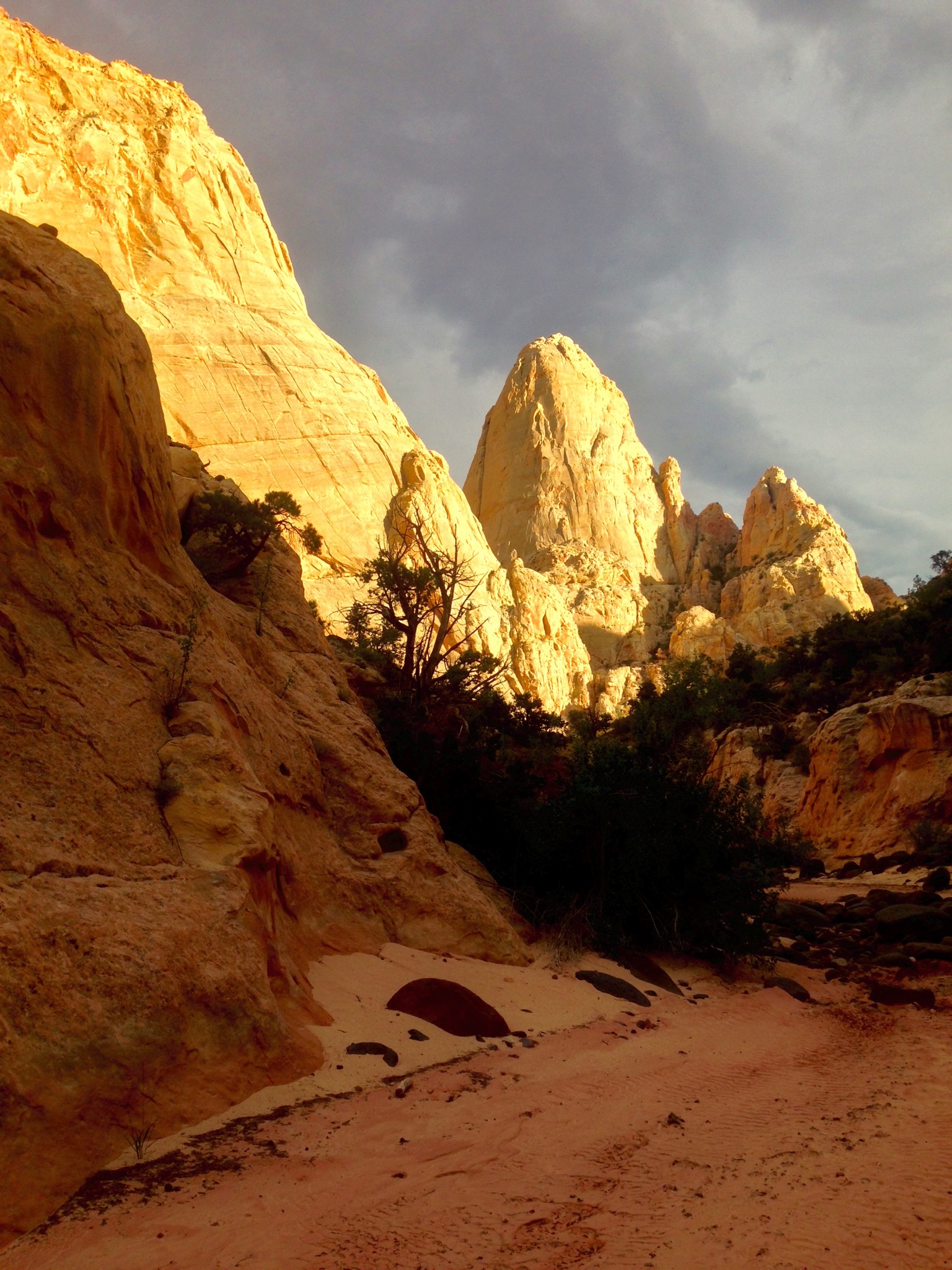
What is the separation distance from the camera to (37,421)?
6.11 m

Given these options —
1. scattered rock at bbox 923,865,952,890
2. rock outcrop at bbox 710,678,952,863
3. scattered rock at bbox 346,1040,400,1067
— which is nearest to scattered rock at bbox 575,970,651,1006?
scattered rock at bbox 346,1040,400,1067

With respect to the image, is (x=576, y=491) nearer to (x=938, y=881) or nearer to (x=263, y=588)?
(x=938, y=881)

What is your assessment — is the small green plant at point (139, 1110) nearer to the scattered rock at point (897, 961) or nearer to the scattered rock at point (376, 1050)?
the scattered rock at point (376, 1050)

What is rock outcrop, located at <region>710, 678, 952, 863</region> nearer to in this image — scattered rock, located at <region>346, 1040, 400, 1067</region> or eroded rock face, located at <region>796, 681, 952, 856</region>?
eroded rock face, located at <region>796, 681, 952, 856</region>

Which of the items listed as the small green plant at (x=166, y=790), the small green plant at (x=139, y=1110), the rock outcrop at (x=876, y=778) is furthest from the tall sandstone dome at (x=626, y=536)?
the small green plant at (x=139, y=1110)

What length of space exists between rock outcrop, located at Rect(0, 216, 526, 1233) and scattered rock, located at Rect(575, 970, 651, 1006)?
857 mm

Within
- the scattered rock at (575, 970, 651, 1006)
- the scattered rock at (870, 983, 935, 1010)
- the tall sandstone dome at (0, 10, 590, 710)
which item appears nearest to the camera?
the scattered rock at (575, 970, 651, 1006)

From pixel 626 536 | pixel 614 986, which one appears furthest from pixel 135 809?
pixel 626 536

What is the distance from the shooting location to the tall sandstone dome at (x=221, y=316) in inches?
1416

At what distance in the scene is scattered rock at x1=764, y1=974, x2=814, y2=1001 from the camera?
8337 mm

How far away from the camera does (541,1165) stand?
3842mm

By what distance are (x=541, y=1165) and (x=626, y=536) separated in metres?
62.4

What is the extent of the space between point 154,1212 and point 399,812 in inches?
225

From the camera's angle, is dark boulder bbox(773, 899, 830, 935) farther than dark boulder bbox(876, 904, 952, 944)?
Yes
